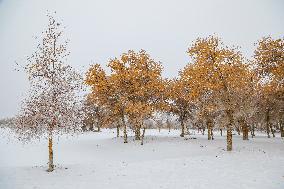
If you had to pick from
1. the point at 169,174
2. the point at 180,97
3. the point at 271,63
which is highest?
the point at 271,63

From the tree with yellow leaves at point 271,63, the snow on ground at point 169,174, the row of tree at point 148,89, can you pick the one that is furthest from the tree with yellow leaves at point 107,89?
the tree with yellow leaves at point 271,63

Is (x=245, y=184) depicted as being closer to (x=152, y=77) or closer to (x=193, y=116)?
(x=152, y=77)

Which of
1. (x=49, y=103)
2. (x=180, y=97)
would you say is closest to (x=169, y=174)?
(x=49, y=103)

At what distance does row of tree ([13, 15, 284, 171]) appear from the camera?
926 inches

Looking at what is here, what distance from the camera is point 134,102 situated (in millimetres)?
43781

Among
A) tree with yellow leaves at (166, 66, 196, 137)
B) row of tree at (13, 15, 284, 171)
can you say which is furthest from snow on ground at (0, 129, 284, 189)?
tree with yellow leaves at (166, 66, 196, 137)

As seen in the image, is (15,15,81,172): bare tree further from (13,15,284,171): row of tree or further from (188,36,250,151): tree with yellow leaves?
(188,36,250,151): tree with yellow leaves

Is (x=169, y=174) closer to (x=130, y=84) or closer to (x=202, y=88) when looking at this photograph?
(x=202, y=88)

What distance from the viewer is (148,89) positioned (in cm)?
4281

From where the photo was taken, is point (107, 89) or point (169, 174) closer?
point (169, 174)

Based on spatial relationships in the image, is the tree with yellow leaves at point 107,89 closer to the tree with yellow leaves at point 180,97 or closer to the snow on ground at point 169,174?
the tree with yellow leaves at point 180,97

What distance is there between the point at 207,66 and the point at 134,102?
14985 mm

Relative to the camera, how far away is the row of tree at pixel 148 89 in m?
23.5

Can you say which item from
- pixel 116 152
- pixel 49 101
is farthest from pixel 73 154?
pixel 49 101
